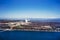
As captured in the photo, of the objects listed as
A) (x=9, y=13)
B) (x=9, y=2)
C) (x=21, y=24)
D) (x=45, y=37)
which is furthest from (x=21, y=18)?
(x=45, y=37)

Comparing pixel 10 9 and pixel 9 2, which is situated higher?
pixel 9 2

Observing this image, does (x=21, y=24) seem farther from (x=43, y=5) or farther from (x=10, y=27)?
(x=43, y=5)

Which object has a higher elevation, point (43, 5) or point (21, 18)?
point (43, 5)

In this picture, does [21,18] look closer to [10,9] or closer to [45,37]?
[10,9]

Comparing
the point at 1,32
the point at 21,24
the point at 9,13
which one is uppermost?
the point at 9,13

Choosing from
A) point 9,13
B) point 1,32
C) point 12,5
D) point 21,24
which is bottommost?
point 1,32

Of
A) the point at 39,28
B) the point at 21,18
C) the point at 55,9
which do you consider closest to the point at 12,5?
the point at 21,18
